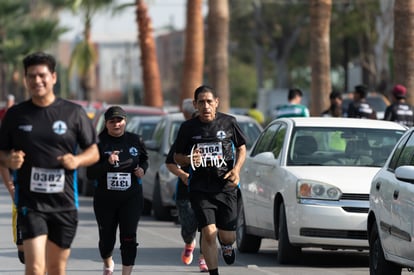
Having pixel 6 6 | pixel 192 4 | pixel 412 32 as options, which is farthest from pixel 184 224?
pixel 6 6

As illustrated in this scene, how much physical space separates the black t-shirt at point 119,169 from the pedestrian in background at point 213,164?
0.45m

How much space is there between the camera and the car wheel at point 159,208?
19.6m

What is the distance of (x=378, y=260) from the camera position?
1086 centimetres

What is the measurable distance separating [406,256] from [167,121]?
411 inches

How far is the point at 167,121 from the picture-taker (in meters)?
20.2

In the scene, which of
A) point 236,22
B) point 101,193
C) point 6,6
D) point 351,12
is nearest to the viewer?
point 101,193

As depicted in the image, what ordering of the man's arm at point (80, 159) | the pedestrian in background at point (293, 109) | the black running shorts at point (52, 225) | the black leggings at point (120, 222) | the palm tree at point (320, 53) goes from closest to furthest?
the man's arm at point (80, 159) < the black running shorts at point (52, 225) < the black leggings at point (120, 222) < the pedestrian in background at point (293, 109) < the palm tree at point (320, 53)

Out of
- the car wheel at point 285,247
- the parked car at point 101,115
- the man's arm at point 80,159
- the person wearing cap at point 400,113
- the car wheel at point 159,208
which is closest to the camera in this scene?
the man's arm at point 80,159

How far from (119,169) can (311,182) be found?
2.49 meters

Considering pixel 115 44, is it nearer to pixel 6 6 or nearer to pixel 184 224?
pixel 6 6

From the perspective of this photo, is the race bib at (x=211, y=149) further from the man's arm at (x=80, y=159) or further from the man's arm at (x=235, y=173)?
the man's arm at (x=80, y=159)

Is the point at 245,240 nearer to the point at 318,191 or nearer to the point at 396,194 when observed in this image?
the point at 318,191

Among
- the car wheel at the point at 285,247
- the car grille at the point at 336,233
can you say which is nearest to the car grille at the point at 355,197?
the car grille at the point at 336,233

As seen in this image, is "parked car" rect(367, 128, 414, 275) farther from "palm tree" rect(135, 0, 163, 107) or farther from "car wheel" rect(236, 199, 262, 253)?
"palm tree" rect(135, 0, 163, 107)
